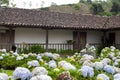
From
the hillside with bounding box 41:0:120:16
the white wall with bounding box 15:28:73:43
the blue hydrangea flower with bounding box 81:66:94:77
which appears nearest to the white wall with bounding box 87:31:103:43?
the white wall with bounding box 15:28:73:43

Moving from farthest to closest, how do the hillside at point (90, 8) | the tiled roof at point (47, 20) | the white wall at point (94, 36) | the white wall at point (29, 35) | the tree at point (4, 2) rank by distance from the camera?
the hillside at point (90, 8), the tree at point (4, 2), the white wall at point (94, 36), the white wall at point (29, 35), the tiled roof at point (47, 20)

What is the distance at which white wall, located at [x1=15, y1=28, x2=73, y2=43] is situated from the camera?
24.2 metres

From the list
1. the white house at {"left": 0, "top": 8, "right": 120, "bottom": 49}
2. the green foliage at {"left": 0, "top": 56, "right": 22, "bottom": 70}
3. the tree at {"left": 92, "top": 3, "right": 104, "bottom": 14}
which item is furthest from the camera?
the tree at {"left": 92, "top": 3, "right": 104, "bottom": 14}

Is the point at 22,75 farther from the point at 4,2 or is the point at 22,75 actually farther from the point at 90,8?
the point at 90,8

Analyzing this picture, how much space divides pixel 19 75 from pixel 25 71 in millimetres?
108

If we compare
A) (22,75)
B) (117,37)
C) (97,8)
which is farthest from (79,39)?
(97,8)

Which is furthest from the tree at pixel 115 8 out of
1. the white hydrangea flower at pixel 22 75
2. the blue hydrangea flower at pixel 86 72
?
the white hydrangea flower at pixel 22 75

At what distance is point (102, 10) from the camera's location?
181 feet

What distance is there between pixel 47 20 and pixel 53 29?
0.83 meters

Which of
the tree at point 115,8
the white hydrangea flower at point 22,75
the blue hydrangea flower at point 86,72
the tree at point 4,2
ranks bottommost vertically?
the tree at point 115,8

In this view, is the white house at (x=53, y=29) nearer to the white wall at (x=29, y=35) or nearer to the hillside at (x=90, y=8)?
the white wall at (x=29, y=35)

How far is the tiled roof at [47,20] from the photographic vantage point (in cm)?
2280

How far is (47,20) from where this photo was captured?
81.7ft

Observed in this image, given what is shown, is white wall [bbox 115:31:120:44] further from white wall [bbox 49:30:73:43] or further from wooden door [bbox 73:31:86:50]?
white wall [bbox 49:30:73:43]
